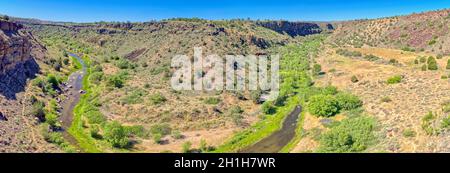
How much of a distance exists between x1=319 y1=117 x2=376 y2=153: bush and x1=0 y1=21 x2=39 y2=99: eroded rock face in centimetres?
4044

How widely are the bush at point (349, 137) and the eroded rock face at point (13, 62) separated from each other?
40.4m

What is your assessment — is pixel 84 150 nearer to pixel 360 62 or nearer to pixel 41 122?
pixel 41 122

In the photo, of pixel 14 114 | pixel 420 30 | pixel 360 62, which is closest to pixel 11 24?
pixel 14 114

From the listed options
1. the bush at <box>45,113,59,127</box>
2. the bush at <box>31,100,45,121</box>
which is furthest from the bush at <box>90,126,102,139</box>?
the bush at <box>31,100,45,121</box>

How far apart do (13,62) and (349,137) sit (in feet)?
172

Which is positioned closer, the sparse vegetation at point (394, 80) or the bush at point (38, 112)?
the bush at point (38, 112)

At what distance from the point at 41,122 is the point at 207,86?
27.2m

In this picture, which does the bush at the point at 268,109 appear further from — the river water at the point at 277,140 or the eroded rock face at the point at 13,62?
the eroded rock face at the point at 13,62

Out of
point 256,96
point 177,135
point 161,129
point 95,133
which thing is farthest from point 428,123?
point 95,133

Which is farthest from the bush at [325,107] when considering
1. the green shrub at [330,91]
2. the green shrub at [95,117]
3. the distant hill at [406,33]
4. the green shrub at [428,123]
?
the distant hill at [406,33]

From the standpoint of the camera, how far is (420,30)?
113 metres

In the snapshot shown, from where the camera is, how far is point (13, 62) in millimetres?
63938

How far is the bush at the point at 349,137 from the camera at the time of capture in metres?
39.0

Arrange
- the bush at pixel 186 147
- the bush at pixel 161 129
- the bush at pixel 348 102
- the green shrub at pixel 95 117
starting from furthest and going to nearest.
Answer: the green shrub at pixel 95 117
the bush at pixel 348 102
the bush at pixel 161 129
the bush at pixel 186 147
